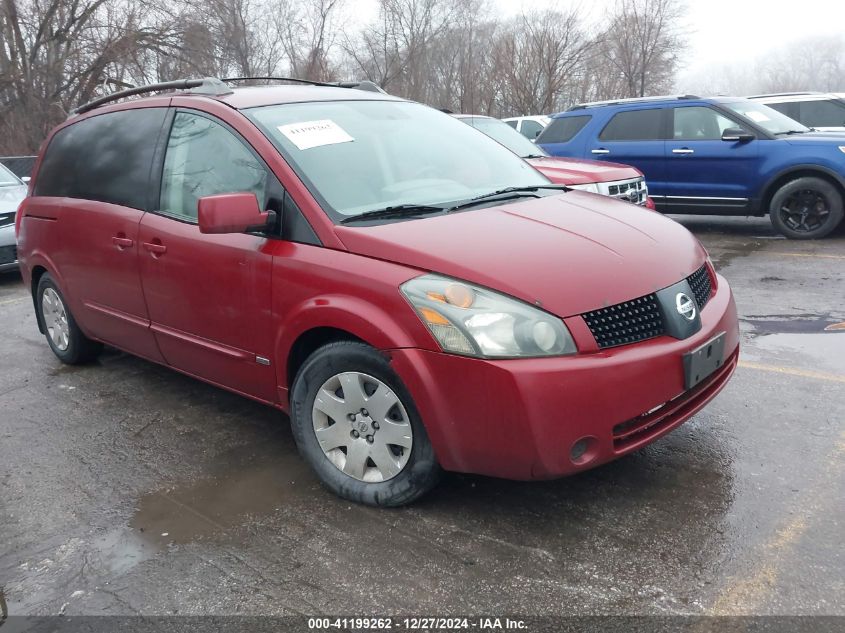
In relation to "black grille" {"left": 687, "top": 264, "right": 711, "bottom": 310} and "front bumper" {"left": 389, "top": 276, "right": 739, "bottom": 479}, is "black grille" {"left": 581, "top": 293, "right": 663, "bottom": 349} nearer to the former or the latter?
"front bumper" {"left": 389, "top": 276, "right": 739, "bottom": 479}

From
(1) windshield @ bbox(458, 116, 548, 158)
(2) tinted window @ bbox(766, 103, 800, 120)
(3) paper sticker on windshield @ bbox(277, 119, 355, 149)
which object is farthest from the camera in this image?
(2) tinted window @ bbox(766, 103, 800, 120)

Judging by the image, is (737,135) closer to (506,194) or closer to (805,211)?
(805,211)

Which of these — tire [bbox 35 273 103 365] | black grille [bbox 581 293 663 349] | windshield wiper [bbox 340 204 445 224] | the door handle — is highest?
windshield wiper [bbox 340 204 445 224]

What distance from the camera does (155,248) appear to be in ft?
12.8

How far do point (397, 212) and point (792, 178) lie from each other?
7.11 m

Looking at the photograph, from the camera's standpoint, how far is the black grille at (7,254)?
862 cm

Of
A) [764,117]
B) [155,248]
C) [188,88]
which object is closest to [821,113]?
Answer: [764,117]

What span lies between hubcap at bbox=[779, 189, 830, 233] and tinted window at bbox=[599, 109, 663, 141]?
185cm

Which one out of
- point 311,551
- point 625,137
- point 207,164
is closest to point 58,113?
point 625,137

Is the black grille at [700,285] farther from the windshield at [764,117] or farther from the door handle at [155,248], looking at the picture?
the windshield at [764,117]

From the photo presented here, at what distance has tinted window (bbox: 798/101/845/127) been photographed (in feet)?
39.9

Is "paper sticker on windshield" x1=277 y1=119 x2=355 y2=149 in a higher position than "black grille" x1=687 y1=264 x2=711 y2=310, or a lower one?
higher

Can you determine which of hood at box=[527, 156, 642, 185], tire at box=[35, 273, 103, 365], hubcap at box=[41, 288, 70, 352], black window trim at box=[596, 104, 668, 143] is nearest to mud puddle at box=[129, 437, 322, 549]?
tire at box=[35, 273, 103, 365]

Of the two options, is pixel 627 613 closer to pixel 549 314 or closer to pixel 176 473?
pixel 549 314
